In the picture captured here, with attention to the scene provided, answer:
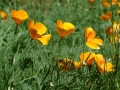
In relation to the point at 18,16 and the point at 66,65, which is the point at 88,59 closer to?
the point at 66,65

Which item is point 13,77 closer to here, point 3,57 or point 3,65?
point 3,65

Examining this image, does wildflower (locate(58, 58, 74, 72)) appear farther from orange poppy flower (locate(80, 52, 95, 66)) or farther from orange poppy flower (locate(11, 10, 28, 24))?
→ orange poppy flower (locate(11, 10, 28, 24))

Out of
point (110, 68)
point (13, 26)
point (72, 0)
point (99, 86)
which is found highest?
point (72, 0)

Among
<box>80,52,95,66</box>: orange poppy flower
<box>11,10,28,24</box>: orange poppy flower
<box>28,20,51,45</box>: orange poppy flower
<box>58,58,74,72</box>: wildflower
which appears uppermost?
<box>11,10,28,24</box>: orange poppy flower

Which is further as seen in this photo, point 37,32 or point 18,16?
point 18,16

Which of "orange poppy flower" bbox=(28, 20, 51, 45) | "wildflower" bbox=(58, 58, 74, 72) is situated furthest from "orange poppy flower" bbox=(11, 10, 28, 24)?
"wildflower" bbox=(58, 58, 74, 72)

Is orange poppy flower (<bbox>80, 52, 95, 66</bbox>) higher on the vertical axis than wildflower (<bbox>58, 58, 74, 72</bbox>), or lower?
higher

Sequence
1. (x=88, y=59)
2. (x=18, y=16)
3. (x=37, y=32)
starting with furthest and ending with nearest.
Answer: (x=18, y=16), (x=37, y=32), (x=88, y=59)

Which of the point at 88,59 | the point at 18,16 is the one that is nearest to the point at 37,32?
the point at 18,16

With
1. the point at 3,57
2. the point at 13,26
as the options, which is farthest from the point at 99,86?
the point at 13,26

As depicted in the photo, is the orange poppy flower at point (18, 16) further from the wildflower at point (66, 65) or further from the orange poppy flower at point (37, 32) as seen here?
the wildflower at point (66, 65)

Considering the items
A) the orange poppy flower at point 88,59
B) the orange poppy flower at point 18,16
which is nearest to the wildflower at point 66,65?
the orange poppy flower at point 88,59
